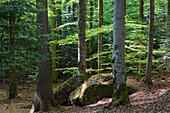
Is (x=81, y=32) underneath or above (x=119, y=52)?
above

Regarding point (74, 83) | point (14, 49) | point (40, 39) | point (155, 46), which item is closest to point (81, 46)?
point (74, 83)

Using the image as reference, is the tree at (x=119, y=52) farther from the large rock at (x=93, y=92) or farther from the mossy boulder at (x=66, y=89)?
the mossy boulder at (x=66, y=89)

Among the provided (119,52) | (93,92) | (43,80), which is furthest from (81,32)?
(119,52)

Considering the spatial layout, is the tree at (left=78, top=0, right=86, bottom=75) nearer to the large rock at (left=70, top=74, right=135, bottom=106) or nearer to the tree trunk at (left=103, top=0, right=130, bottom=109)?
the large rock at (left=70, top=74, right=135, bottom=106)

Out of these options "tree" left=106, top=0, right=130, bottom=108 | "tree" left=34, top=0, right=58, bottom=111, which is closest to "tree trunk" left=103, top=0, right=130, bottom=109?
"tree" left=106, top=0, right=130, bottom=108

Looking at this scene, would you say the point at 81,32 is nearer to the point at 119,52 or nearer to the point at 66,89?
the point at 66,89

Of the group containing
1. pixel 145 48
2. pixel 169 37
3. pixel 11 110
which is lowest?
pixel 11 110

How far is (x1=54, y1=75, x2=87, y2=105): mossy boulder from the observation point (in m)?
9.59

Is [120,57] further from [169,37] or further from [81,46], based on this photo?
[169,37]

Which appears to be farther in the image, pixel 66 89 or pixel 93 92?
pixel 66 89

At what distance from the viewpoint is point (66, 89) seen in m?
9.83

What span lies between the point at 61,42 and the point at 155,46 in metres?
18.5

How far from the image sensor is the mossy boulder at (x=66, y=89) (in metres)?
9.59

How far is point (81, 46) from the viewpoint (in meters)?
10.2
